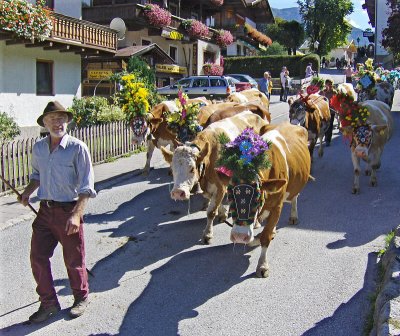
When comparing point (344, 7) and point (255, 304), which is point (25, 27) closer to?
point (255, 304)

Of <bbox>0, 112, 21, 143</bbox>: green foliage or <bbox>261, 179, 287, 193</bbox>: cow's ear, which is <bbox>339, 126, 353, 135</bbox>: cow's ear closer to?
<bbox>261, 179, 287, 193</bbox>: cow's ear

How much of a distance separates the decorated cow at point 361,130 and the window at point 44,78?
41.4ft

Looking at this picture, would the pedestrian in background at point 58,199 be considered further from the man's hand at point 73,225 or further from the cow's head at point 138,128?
the cow's head at point 138,128

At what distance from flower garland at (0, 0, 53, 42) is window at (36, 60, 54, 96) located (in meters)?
2.64

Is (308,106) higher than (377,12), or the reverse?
(377,12)

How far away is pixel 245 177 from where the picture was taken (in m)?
5.26

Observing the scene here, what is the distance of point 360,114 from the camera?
31.1ft

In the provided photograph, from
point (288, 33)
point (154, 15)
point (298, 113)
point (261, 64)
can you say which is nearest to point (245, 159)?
point (298, 113)

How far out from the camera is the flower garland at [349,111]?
9453mm

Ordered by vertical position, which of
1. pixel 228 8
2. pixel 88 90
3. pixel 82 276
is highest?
pixel 228 8

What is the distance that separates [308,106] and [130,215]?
17.3 feet

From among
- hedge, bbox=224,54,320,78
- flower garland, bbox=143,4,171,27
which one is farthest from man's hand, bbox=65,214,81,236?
hedge, bbox=224,54,320,78

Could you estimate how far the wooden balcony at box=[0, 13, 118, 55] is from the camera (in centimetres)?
1692

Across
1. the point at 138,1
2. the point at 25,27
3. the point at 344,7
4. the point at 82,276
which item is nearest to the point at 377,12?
the point at 344,7
